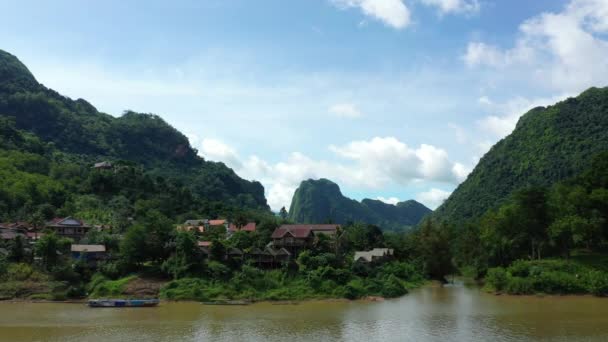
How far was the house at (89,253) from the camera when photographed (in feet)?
190

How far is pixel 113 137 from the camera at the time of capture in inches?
6545

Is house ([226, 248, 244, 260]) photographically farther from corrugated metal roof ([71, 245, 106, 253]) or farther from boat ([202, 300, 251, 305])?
corrugated metal roof ([71, 245, 106, 253])

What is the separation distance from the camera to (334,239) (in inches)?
2425

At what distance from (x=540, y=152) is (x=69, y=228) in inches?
3880

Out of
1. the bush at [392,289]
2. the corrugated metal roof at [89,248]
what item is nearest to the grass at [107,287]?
the corrugated metal roof at [89,248]

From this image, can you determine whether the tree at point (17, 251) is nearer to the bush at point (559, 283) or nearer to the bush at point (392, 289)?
the bush at point (392, 289)

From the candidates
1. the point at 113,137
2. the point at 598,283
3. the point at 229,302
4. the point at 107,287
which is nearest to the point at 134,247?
the point at 107,287

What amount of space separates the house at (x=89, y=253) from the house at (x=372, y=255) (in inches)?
1147

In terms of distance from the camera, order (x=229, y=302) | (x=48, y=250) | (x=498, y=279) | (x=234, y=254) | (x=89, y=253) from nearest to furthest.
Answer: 1. (x=229, y=302)
2. (x=48, y=250)
3. (x=234, y=254)
4. (x=498, y=279)
5. (x=89, y=253)

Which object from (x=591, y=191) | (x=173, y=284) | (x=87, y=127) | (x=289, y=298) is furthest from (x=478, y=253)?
(x=87, y=127)

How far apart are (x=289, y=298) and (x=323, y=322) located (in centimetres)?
1238

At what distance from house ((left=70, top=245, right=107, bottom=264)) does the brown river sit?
32.4 ft

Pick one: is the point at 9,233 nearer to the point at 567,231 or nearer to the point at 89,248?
the point at 89,248

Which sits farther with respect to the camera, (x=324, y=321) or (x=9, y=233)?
(x=9, y=233)
